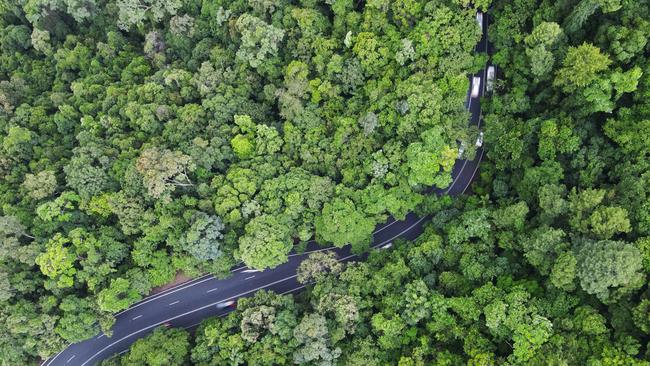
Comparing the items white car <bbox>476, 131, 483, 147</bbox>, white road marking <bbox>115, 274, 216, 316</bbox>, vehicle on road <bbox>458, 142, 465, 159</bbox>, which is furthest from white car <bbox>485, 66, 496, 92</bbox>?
white road marking <bbox>115, 274, 216, 316</bbox>

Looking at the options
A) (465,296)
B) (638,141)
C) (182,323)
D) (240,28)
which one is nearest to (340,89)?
(240,28)

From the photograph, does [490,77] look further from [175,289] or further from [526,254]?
[175,289]

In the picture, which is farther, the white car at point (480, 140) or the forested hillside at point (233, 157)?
the white car at point (480, 140)

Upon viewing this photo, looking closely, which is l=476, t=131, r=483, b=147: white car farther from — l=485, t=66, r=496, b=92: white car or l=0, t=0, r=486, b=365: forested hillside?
l=485, t=66, r=496, b=92: white car

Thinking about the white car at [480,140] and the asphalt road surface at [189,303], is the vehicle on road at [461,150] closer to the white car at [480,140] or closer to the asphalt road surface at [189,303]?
the white car at [480,140]

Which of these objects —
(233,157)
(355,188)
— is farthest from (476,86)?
(233,157)

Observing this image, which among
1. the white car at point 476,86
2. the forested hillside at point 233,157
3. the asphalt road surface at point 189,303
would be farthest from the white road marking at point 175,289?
the white car at point 476,86
